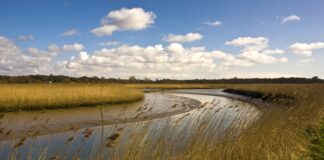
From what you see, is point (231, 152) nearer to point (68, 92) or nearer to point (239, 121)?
point (239, 121)

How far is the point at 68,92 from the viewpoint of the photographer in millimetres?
20266

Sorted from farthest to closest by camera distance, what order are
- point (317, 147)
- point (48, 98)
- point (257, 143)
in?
point (48, 98)
point (257, 143)
point (317, 147)

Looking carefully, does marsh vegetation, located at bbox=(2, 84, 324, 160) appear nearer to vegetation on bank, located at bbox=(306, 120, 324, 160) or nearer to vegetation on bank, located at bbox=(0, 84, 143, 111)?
vegetation on bank, located at bbox=(306, 120, 324, 160)

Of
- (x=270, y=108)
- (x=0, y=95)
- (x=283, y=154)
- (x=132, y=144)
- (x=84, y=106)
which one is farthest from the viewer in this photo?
(x=84, y=106)

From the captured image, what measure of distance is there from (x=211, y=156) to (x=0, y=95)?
1464 centimetres

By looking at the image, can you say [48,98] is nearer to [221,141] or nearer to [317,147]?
[221,141]

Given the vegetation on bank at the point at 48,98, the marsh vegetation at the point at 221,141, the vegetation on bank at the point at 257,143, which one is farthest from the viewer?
the vegetation on bank at the point at 48,98

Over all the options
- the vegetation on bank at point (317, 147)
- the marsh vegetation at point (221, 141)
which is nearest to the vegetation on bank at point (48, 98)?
the marsh vegetation at point (221, 141)

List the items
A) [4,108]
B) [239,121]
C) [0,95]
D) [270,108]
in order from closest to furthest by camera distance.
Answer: [239,121], [270,108], [4,108], [0,95]

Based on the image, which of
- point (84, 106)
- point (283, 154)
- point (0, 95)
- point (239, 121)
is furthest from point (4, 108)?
point (283, 154)

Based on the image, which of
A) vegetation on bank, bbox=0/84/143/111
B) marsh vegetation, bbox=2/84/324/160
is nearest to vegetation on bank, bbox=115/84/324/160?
marsh vegetation, bbox=2/84/324/160

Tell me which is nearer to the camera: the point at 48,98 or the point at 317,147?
the point at 317,147

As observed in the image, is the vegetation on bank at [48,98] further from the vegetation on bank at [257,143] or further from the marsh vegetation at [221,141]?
the vegetation on bank at [257,143]

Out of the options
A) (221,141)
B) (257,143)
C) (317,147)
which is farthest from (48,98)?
(317,147)
